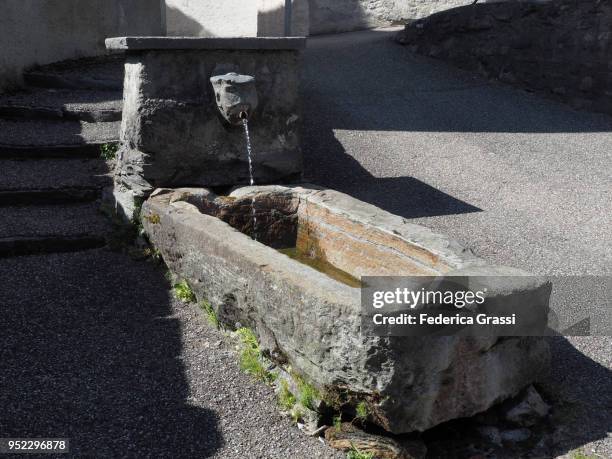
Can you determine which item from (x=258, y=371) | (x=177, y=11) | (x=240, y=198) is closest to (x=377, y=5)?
(x=177, y=11)

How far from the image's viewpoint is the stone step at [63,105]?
23.5 feet

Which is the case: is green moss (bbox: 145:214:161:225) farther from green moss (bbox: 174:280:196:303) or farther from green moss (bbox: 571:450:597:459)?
green moss (bbox: 571:450:597:459)

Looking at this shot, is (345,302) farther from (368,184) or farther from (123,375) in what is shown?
(368,184)

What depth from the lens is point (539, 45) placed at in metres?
9.32

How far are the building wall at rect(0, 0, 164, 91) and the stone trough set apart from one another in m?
4.17

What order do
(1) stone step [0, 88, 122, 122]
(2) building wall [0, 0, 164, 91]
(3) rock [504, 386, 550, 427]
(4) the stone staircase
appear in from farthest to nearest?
(2) building wall [0, 0, 164, 91] < (1) stone step [0, 88, 122, 122] < (4) the stone staircase < (3) rock [504, 386, 550, 427]

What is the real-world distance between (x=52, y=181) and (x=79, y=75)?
3035mm

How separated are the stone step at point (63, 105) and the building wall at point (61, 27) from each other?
17.1 inches

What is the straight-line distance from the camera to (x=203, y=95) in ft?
17.3

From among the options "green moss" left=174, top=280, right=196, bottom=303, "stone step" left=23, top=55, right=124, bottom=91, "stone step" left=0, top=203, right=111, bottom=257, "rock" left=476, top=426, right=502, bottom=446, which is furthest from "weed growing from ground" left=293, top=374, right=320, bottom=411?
"stone step" left=23, top=55, right=124, bottom=91

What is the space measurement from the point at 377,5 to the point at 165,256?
1031cm

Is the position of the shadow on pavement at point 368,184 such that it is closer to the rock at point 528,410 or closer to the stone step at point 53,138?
the stone step at point 53,138

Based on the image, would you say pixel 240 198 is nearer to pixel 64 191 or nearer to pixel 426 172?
pixel 64 191

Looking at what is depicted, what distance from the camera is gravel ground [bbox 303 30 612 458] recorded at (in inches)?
158
